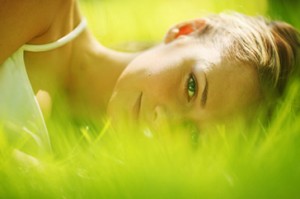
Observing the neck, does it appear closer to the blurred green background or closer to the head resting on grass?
the head resting on grass

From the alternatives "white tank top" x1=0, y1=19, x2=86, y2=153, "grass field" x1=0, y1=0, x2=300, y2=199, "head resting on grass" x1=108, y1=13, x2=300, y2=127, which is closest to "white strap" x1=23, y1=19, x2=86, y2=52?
"white tank top" x1=0, y1=19, x2=86, y2=153

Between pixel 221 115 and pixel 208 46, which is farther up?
pixel 208 46

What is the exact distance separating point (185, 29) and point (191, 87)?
28cm

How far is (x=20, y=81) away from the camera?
1120 millimetres

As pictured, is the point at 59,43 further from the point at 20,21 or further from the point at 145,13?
the point at 145,13

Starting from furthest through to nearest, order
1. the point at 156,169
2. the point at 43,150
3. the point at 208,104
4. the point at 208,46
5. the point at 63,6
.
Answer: the point at 63,6 < the point at 208,46 < the point at 208,104 < the point at 43,150 < the point at 156,169

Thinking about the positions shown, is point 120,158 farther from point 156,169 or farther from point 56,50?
point 56,50

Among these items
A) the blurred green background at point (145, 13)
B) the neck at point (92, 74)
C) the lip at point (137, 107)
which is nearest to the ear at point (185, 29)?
the neck at point (92, 74)

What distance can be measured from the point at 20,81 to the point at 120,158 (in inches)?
18.3

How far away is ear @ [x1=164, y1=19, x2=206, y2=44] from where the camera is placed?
1242 mm

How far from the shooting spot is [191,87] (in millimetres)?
1037

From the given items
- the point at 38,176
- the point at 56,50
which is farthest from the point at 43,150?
the point at 56,50

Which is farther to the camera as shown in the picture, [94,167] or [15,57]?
[15,57]

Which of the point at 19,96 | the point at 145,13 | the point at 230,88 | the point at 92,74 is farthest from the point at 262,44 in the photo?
the point at 145,13
